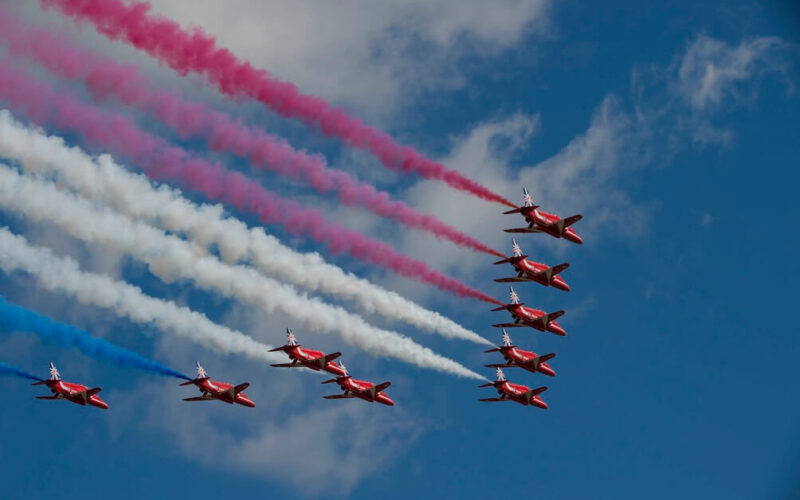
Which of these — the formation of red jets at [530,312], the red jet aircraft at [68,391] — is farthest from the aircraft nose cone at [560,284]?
the red jet aircraft at [68,391]

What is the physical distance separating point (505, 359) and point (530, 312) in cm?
440

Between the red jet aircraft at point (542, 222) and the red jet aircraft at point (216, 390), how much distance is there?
713 inches

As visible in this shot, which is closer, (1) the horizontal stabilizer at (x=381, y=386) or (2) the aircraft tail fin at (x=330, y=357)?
(2) the aircraft tail fin at (x=330, y=357)

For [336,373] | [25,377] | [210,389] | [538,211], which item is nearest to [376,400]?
[336,373]

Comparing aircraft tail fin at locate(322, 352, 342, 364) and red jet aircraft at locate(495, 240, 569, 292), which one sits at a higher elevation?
red jet aircraft at locate(495, 240, 569, 292)

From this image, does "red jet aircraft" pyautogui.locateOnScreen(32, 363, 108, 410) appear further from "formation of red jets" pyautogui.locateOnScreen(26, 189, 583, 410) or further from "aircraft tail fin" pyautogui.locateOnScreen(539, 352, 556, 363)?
"aircraft tail fin" pyautogui.locateOnScreen(539, 352, 556, 363)

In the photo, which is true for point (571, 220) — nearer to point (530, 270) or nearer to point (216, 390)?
point (530, 270)

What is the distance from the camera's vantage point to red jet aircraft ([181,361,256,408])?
86562mm

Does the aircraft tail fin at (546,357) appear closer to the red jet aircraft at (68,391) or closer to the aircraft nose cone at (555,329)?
the aircraft nose cone at (555,329)

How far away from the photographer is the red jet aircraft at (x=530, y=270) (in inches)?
3408

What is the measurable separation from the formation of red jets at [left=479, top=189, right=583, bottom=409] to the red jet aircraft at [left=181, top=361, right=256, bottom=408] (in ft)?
50.2

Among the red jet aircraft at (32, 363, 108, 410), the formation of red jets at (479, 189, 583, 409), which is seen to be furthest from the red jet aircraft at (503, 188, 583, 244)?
the red jet aircraft at (32, 363, 108, 410)

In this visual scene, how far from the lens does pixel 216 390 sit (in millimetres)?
87125

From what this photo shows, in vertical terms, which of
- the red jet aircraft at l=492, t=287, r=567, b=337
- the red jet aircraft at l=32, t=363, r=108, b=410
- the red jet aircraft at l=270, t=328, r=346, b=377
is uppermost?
the red jet aircraft at l=492, t=287, r=567, b=337
